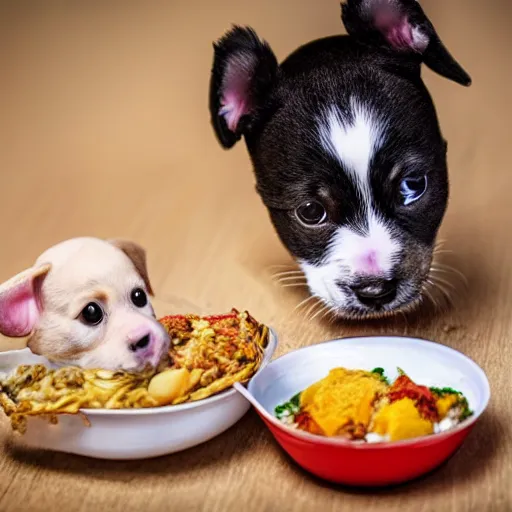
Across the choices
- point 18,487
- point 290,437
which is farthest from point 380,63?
point 18,487

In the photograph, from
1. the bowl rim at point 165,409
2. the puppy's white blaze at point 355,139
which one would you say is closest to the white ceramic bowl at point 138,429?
the bowl rim at point 165,409

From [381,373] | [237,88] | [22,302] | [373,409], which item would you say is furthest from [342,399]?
[237,88]

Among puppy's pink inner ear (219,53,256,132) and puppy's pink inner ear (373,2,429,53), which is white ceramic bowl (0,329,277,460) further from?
puppy's pink inner ear (373,2,429,53)

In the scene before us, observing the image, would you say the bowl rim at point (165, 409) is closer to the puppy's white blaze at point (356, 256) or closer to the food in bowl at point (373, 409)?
the food in bowl at point (373, 409)

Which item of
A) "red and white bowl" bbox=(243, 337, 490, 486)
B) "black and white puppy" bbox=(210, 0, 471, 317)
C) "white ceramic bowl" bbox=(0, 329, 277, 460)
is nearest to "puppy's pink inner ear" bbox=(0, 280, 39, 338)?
"white ceramic bowl" bbox=(0, 329, 277, 460)

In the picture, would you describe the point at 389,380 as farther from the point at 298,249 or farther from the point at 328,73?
A: the point at 328,73

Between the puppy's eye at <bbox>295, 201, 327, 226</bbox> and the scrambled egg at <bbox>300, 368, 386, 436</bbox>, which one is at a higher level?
the puppy's eye at <bbox>295, 201, 327, 226</bbox>

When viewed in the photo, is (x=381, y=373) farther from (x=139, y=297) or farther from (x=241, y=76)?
(x=241, y=76)
